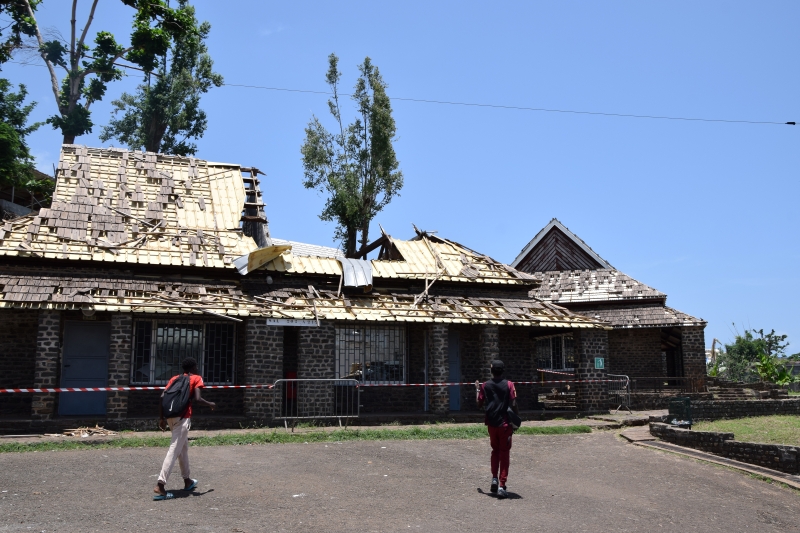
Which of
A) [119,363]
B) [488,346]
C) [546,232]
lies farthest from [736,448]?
[546,232]

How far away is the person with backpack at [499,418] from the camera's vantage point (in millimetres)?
8898

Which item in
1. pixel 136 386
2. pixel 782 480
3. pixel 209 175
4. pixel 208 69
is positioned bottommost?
pixel 782 480

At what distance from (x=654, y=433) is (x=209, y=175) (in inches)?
563

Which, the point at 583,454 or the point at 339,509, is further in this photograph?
the point at 583,454

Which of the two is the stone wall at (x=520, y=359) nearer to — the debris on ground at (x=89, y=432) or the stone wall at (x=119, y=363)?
the stone wall at (x=119, y=363)

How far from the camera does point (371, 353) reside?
18.5 meters

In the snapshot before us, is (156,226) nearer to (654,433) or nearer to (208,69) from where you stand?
(654,433)

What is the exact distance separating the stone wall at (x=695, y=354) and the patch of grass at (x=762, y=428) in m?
5.68

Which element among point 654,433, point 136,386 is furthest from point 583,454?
point 136,386

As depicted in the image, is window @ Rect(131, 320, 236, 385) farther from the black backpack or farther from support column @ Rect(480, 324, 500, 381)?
the black backpack

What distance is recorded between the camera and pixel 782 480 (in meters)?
10.9

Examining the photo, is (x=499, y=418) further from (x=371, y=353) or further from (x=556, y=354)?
(x=556, y=354)

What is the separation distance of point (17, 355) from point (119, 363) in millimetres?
2627

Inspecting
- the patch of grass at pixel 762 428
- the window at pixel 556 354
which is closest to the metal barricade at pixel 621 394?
the window at pixel 556 354
